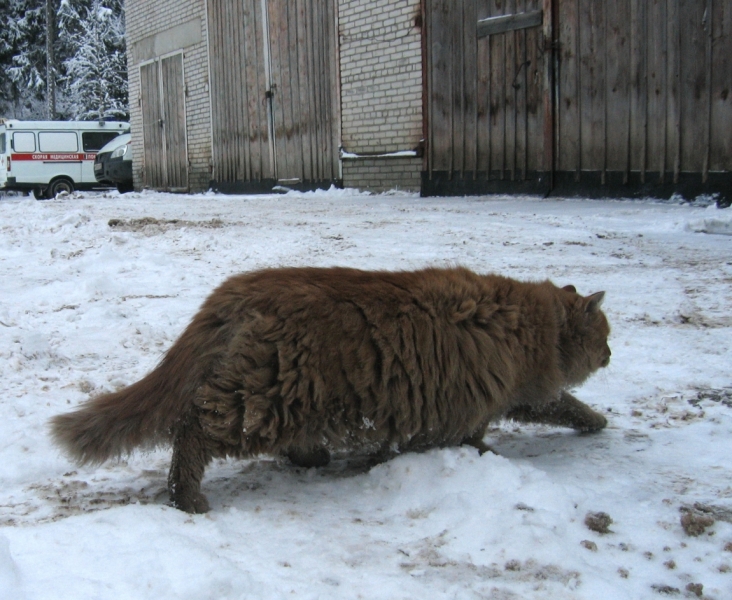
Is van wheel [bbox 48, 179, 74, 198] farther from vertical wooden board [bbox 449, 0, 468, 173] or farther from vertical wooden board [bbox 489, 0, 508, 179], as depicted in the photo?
vertical wooden board [bbox 489, 0, 508, 179]

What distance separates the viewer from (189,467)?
287 centimetres

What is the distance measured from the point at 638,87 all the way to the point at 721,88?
121 centimetres

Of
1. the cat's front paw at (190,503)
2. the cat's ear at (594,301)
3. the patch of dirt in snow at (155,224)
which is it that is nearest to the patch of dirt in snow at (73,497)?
the cat's front paw at (190,503)

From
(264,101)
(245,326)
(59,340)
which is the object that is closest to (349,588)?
(245,326)

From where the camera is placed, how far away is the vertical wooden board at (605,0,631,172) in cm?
1052

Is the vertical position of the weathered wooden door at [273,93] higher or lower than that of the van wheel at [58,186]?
higher

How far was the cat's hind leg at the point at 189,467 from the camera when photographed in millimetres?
2840

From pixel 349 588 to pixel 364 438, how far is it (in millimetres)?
934

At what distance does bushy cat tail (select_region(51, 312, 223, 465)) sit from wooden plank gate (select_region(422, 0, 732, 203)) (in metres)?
8.58

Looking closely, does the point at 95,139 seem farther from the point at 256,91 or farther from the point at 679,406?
the point at 679,406

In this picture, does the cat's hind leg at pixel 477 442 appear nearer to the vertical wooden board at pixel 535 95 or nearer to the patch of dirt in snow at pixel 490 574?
the patch of dirt in snow at pixel 490 574

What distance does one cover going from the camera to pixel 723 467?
10.0 feet

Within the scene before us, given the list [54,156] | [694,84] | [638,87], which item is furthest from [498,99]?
[54,156]

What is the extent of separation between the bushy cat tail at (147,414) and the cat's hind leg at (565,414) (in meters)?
1.56
